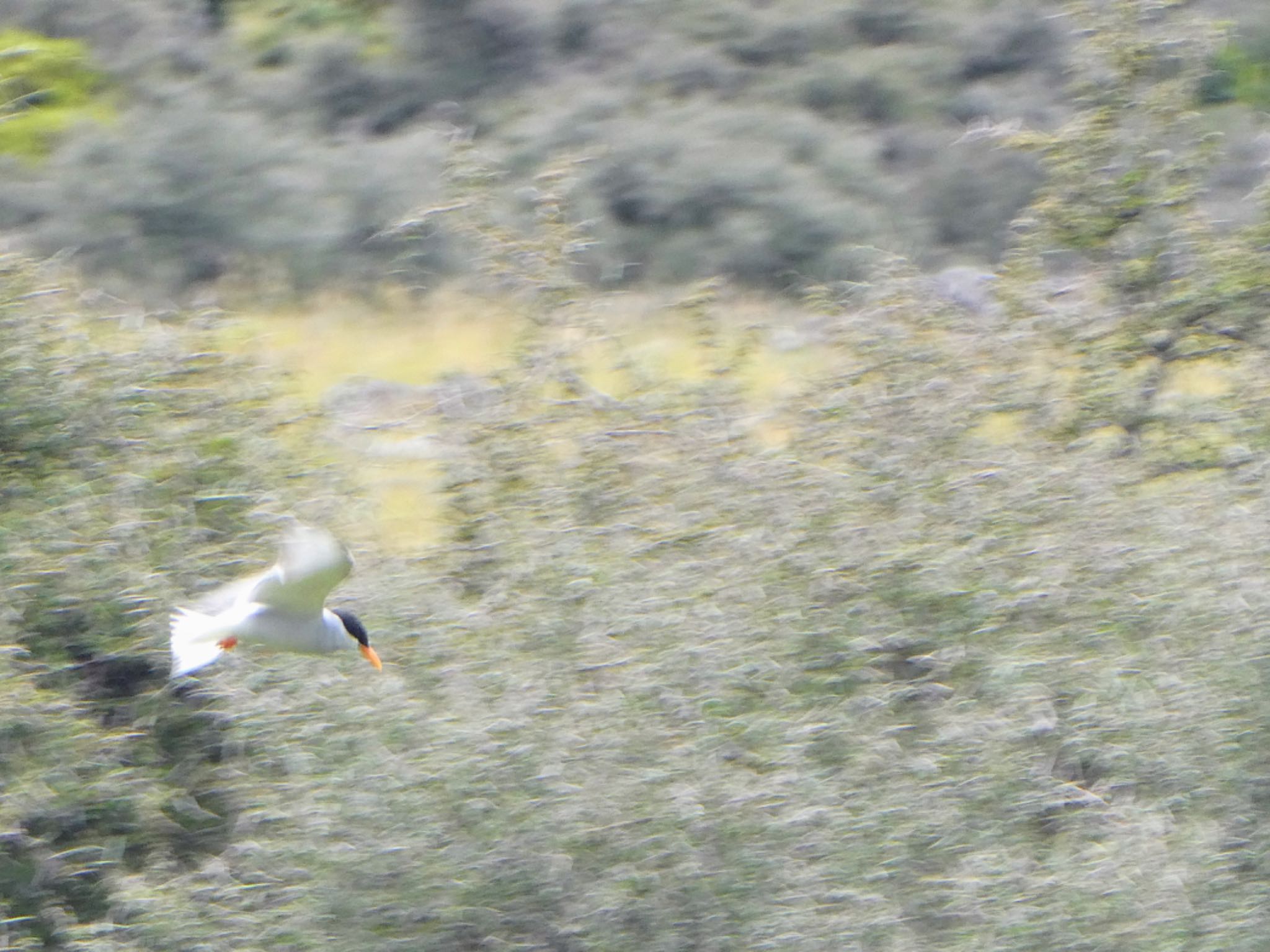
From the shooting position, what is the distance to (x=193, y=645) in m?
5.40

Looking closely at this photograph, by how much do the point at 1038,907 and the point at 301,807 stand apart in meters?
1.98

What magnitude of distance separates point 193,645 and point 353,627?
45 centimetres

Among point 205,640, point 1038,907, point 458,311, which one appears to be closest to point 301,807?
point 205,640

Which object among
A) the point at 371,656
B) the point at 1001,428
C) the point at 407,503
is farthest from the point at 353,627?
the point at 1001,428

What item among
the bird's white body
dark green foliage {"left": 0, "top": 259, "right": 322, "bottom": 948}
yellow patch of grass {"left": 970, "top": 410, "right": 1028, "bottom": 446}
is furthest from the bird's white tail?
yellow patch of grass {"left": 970, "top": 410, "right": 1028, "bottom": 446}

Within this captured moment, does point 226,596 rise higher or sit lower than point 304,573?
lower

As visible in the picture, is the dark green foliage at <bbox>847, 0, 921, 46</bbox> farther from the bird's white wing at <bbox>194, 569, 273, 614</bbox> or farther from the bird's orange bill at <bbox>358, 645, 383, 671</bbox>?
the bird's orange bill at <bbox>358, 645, 383, 671</bbox>

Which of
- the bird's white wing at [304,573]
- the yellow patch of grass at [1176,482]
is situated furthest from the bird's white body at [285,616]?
the yellow patch of grass at [1176,482]

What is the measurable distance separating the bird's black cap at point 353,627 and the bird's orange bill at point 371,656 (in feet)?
0.05

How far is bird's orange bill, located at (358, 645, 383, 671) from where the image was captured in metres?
5.51

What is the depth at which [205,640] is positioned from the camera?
5.36 m

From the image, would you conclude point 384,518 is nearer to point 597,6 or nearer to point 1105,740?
point 1105,740

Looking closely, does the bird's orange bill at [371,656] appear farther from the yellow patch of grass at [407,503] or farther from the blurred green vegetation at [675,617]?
the yellow patch of grass at [407,503]

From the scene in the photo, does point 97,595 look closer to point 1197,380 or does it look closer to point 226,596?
point 226,596
